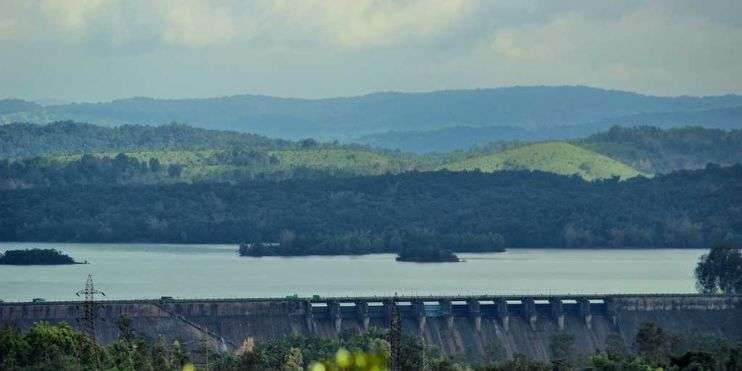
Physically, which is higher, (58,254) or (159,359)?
(58,254)

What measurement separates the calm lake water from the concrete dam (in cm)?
2269

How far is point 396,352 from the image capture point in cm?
7050

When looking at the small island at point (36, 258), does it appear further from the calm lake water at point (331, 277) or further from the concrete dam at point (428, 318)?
the concrete dam at point (428, 318)

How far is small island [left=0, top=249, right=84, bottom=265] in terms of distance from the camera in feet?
594

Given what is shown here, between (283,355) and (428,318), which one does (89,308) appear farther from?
(428,318)

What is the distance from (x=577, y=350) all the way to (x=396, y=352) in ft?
163

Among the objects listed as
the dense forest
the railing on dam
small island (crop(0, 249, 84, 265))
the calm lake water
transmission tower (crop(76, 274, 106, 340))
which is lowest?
the dense forest

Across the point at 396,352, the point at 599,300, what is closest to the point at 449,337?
the point at 599,300

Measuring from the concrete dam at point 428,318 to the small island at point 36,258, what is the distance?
5981 cm

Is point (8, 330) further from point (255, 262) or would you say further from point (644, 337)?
point (255, 262)

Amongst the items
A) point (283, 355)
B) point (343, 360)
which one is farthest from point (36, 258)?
point (343, 360)

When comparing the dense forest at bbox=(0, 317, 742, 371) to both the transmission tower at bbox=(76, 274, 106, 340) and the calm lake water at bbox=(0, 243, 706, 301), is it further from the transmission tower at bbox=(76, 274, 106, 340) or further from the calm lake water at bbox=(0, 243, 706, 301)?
the calm lake water at bbox=(0, 243, 706, 301)

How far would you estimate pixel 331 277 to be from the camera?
17200 cm

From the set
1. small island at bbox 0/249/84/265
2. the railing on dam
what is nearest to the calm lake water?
small island at bbox 0/249/84/265
